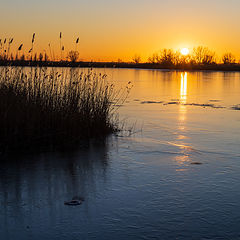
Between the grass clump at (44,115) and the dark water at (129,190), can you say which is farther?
the grass clump at (44,115)

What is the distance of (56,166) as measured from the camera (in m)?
5.77

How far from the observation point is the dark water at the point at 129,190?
3.49 metres

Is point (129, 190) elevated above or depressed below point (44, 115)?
below

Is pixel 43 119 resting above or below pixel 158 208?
above

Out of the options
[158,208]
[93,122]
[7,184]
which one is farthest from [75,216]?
[93,122]

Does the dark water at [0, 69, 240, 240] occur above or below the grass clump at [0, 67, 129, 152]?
below

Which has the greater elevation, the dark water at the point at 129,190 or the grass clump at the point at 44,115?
the grass clump at the point at 44,115

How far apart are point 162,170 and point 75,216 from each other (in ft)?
6.69

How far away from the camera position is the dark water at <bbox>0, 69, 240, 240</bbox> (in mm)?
3490

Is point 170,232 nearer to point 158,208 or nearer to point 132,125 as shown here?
point 158,208

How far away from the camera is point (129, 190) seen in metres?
4.62

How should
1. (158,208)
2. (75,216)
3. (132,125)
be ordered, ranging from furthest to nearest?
(132,125) → (158,208) → (75,216)

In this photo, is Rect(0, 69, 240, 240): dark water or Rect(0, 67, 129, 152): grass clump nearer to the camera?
Rect(0, 69, 240, 240): dark water

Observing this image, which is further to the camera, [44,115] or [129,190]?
[44,115]
